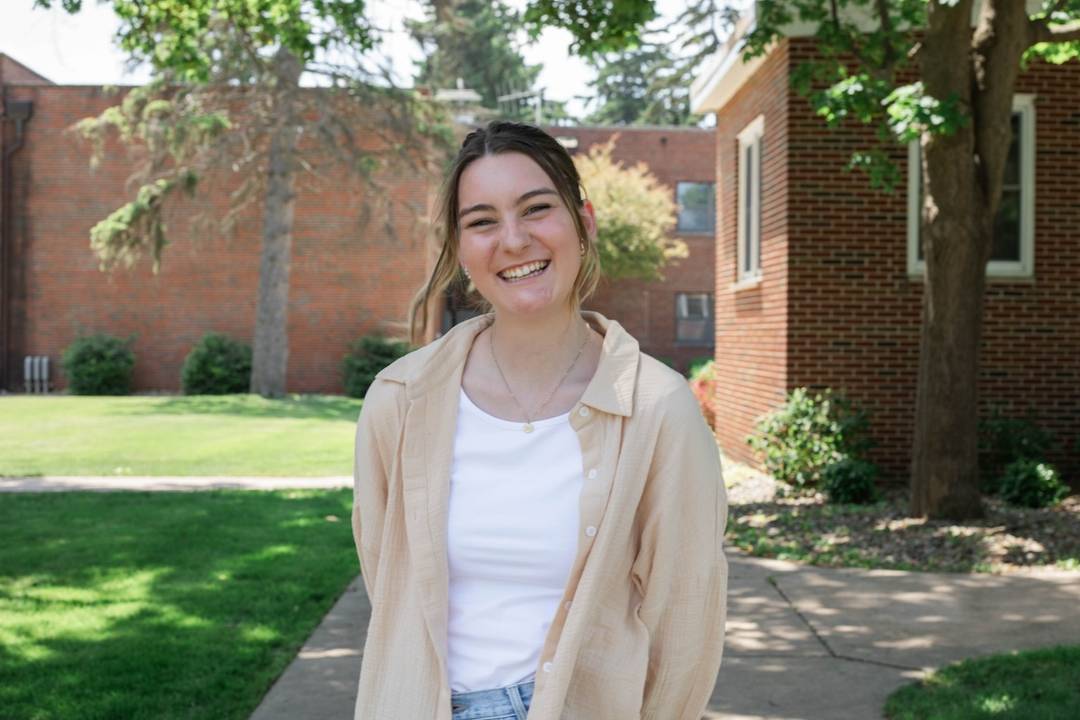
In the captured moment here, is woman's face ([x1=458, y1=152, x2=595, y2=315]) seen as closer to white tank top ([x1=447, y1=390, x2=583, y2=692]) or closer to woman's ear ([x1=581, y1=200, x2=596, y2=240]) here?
woman's ear ([x1=581, y1=200, x2=596, y2=240])

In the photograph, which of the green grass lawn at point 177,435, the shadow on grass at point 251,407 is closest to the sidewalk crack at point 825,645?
the green grass lawn at point 177,435

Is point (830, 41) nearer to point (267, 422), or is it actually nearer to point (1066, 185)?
point (1066, 185)

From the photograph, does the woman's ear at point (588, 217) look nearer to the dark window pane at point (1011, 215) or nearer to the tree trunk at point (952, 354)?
the tree trunk at point (952, 354)

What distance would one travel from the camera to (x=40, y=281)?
29.4 meters

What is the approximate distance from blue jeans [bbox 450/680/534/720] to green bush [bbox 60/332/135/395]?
27729mm

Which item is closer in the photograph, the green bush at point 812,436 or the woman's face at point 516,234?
the woman's face at point 516,234

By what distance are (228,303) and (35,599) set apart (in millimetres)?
22917

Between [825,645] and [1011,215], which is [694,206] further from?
[825,645]

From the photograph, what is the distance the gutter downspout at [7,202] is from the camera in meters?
29.2

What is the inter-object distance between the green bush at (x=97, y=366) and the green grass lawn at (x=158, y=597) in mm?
17183

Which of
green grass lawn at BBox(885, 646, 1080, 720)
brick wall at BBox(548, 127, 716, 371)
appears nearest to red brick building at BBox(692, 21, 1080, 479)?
green grass lawn at BBox(885, 646, 1080, 720)

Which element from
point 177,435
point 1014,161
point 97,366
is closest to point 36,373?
point 97,366

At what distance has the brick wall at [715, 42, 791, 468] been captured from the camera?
12672 mm

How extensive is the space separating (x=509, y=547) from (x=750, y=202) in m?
13.4
